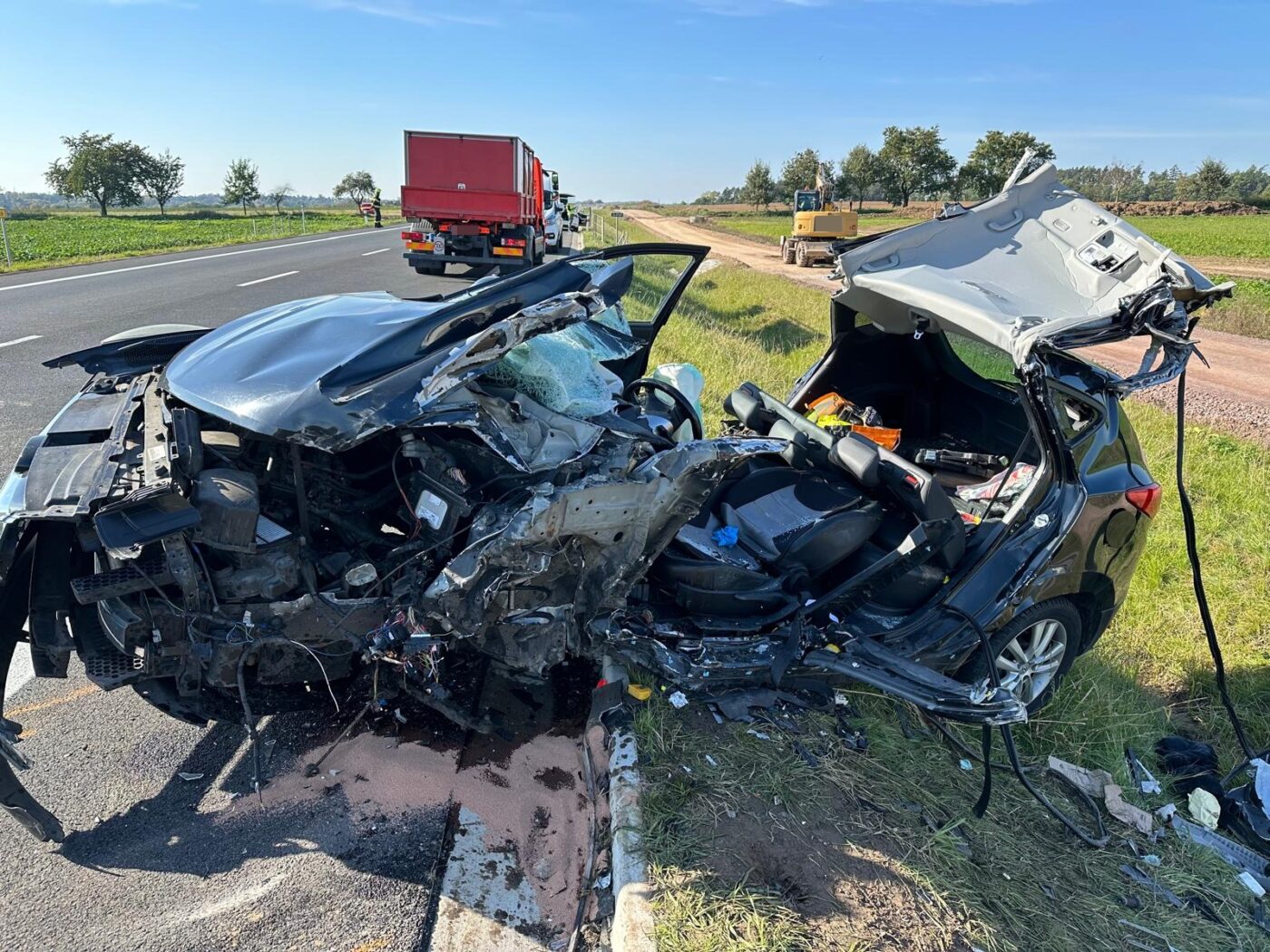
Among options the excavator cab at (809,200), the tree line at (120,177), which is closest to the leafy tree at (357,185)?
the tree line at (120,177)

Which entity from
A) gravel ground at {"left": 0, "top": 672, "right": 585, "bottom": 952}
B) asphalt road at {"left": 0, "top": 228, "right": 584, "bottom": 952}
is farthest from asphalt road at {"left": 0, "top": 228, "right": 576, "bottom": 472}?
gravel ground at {"left": 0, "top": 672, "right": 585, "bottom": 952}

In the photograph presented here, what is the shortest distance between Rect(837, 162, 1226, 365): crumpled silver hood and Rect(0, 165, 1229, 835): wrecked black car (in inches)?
0.6

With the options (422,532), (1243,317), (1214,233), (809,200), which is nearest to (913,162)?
(1214,233)

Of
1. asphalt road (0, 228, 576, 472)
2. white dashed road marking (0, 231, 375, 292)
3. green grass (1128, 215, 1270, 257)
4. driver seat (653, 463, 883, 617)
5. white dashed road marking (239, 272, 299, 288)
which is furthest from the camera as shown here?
green grass (1128, 215, 1270, 257)

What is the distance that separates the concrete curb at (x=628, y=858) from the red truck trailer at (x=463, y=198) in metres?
15.9

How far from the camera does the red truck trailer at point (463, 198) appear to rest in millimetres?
17250

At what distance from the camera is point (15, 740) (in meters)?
2.53

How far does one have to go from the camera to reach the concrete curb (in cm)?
236

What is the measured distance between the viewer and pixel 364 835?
2.72 m

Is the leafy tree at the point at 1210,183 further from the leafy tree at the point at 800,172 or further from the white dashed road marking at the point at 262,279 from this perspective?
the white dashed road marking at the point at 262,279

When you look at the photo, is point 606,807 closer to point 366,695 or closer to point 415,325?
point 366,695

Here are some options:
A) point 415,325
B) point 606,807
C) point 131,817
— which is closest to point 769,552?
point 606,807

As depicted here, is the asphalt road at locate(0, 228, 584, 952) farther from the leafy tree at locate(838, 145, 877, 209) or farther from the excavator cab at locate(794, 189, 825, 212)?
the leafy tree at locate(838, 145, 877, 209)

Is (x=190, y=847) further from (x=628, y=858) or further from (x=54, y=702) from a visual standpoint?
(x=628, y=858)
